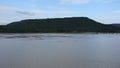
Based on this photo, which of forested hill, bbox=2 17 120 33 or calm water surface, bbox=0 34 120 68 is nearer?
A: calm water surface, bbox=0 34 120 68

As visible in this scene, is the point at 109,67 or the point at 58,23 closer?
the point at 109,67

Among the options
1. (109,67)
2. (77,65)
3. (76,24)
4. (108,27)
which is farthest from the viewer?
(108,27)

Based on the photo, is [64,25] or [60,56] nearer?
[60,56]

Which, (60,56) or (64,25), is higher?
(60,56)

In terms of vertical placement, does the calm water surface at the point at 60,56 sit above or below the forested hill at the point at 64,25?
above

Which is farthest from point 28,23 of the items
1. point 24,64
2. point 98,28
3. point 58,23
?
point 24,64

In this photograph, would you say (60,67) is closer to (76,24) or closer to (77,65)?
(77,65)

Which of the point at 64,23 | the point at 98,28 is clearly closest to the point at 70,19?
the point at 64,23

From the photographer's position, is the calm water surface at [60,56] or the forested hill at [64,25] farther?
the forested hill at [64,25]

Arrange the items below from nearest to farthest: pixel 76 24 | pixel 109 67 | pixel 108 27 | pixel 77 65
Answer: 1. pixel 109 67
2. pixel 77 65
3. pixel 76 24
4. pixel 108 27

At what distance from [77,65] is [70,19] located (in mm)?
91437

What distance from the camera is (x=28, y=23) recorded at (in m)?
104

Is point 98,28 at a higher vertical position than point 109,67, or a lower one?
lower

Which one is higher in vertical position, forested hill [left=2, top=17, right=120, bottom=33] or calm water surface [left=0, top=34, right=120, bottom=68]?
calm water surface [left=0, top=34, right=120, bottom=68]
